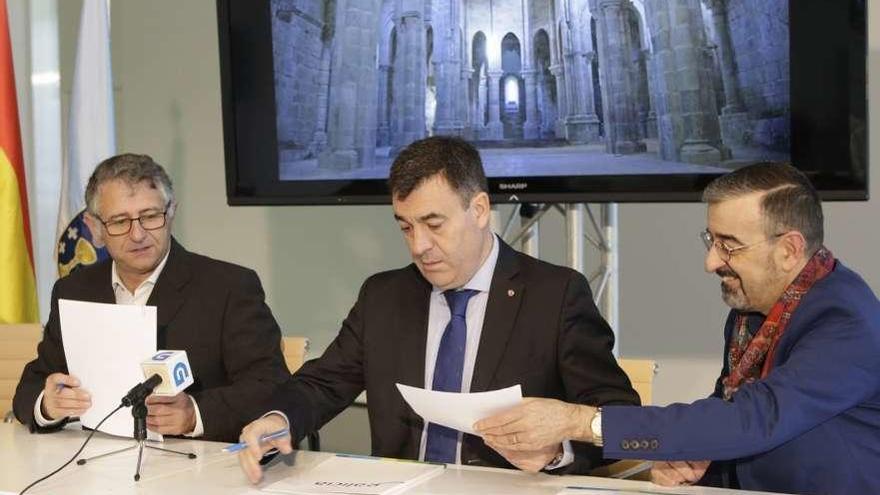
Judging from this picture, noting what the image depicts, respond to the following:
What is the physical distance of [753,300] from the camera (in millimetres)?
2768

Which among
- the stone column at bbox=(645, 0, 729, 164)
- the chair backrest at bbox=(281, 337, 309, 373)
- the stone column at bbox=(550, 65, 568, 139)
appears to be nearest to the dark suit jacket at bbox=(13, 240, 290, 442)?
the chair backrest at bbox=(281, 337, 309, 373)

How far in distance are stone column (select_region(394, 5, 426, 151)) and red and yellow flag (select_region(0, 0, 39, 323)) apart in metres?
2.02

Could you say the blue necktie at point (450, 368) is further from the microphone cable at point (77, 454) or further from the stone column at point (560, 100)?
the stone column at point (560, 100)

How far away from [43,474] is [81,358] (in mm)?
376

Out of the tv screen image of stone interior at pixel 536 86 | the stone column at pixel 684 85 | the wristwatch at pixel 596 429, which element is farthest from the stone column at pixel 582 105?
the wristwatch at pixel 596 429

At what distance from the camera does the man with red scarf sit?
2527 millimetres

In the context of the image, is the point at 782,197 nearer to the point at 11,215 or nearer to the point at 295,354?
the point at 295,354

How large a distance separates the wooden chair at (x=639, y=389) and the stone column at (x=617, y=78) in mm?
1299

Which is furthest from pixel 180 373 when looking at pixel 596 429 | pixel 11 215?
pixel 11 215

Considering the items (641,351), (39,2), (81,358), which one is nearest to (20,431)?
(81,358)

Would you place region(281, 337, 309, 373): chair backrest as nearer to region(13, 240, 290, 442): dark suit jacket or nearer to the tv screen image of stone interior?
region(13, 240, 290, 442): dark suit jacket

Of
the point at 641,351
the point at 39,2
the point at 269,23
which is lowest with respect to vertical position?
the point at 641,351

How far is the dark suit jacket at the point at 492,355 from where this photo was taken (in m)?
3.06

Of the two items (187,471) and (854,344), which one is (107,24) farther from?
(854,344)
